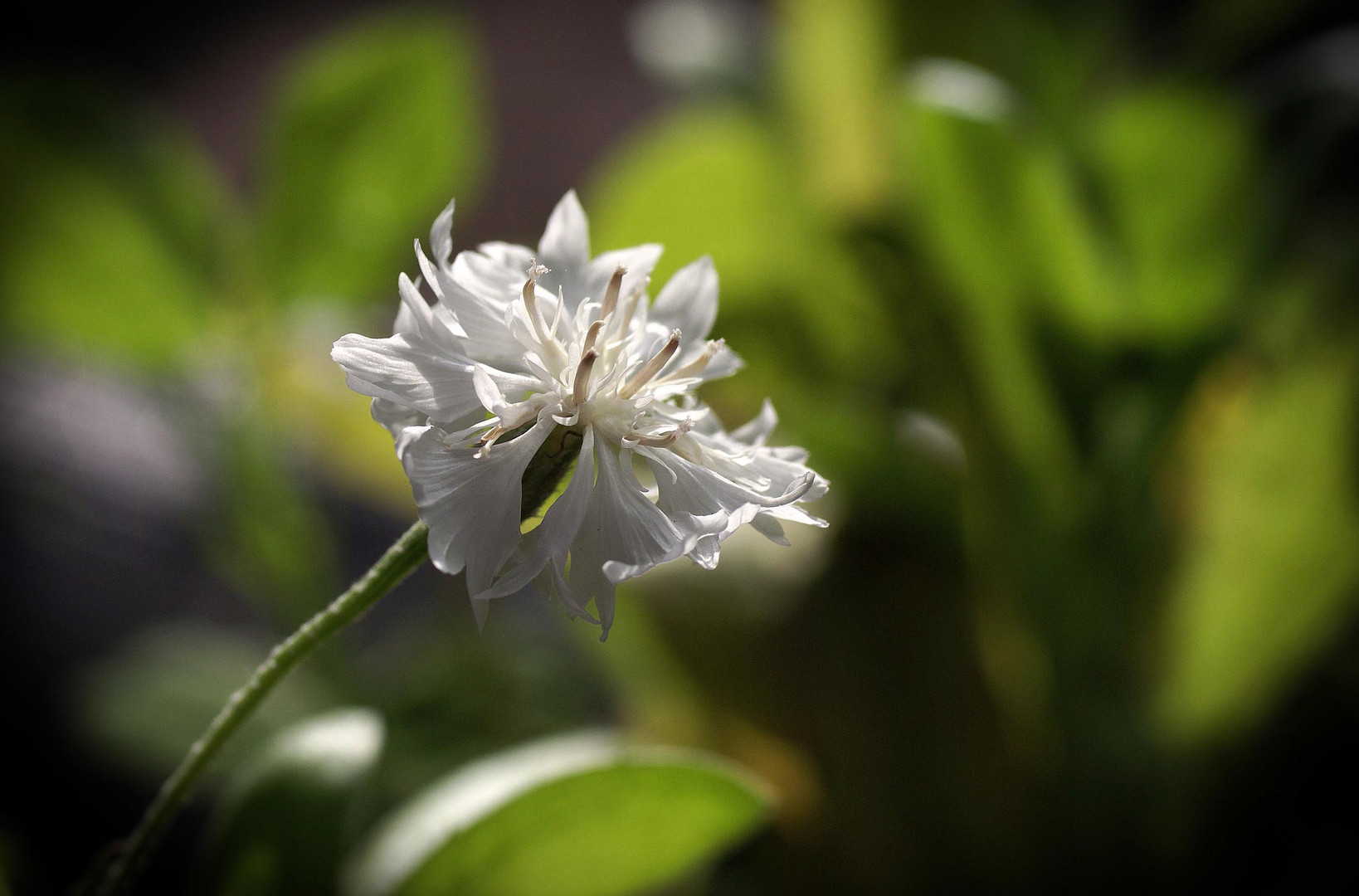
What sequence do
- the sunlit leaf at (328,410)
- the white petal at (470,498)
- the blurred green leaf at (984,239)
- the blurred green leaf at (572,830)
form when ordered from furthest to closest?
the sunlit leaf at (328,410) → the blurred green leaf at (984,239) → the blurred green leaf at (572,830) → the white petal at (470,498)

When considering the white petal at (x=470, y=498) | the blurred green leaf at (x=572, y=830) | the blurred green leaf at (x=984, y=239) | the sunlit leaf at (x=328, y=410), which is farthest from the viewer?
Answer: the sunlit leaf at (x=328, y=410)

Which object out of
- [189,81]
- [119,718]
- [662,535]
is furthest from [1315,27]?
[189,81]

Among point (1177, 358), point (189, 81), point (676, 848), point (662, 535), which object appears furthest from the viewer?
point (189, 81)

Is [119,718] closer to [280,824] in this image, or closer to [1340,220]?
[280,824]

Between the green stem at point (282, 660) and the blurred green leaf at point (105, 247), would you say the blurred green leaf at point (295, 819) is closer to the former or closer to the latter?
the green stem at point (282, 660)

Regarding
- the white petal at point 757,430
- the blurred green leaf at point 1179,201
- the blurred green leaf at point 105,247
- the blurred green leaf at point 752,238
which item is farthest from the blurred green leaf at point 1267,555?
the blurred green leaf at point 105,247
